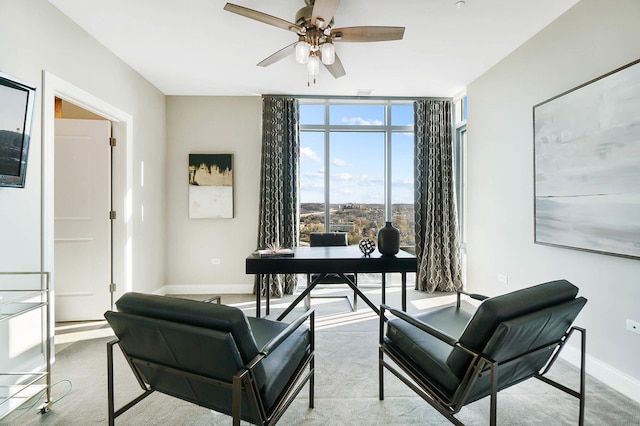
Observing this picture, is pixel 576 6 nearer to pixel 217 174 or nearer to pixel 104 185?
pixel 217 174

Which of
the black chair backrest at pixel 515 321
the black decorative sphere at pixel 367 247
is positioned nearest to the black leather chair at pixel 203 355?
the black chair backrest at pixel 515 321

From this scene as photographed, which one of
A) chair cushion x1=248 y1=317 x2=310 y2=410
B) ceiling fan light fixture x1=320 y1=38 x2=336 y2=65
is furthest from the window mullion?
chair cushion x1=248 y1=317 x2=310 y2=410

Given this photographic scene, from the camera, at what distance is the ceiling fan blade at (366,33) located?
2.17 meters

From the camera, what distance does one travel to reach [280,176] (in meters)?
4.41

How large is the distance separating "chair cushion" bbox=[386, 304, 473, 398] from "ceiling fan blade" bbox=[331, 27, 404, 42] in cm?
194

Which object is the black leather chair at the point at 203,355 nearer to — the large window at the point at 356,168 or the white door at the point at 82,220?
the white door at the point at 82,220

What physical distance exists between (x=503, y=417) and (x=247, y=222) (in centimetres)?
356

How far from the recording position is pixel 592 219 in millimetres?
2283

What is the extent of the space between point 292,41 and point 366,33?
1100 mm

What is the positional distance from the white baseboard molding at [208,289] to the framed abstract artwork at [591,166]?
142 inches

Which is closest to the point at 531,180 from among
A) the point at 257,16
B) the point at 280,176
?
the point at 257,16

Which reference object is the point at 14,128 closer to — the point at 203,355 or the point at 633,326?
the point at 203,355

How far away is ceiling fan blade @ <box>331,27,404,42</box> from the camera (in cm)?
217

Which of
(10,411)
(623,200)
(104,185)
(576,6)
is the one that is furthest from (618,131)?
(104,185)
